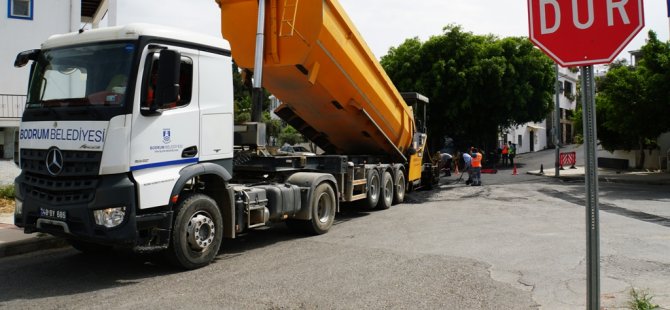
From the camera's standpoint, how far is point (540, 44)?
349cm

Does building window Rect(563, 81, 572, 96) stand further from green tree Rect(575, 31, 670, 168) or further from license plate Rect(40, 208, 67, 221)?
license plate Rect(40, 208, 67, 221)

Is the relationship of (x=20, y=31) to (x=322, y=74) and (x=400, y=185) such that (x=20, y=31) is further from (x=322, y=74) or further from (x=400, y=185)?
(x=400, y=185)

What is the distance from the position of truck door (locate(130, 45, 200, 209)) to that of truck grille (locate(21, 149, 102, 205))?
17.1 inches

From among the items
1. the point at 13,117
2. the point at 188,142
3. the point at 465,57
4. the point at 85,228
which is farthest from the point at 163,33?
the point at 465,57

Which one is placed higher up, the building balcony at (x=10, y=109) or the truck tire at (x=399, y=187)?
the building balcony at (x=10, y=109)

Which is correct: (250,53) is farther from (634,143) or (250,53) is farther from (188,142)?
(634,143)

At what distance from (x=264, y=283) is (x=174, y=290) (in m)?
0.95

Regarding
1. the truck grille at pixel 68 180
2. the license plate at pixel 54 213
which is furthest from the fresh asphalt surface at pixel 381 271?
the truck grille at pixel 68 180

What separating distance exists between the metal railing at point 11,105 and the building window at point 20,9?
7.05 ft

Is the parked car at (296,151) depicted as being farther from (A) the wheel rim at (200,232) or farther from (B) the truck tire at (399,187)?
(A) the wheel rim at (200,232)

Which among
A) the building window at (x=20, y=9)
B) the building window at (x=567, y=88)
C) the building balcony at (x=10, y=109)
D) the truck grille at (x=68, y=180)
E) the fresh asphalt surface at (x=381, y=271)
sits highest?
the building window at (x=567, y=88)

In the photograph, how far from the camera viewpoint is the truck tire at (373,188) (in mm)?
11816

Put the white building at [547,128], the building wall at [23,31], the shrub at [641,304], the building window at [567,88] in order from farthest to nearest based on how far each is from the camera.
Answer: the building window at [567,88] < the white building at [547,128] < the building wall at [23,31] < the shrub at [641,304]

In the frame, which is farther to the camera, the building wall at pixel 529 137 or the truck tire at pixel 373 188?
the building wall at pixel 529 137
